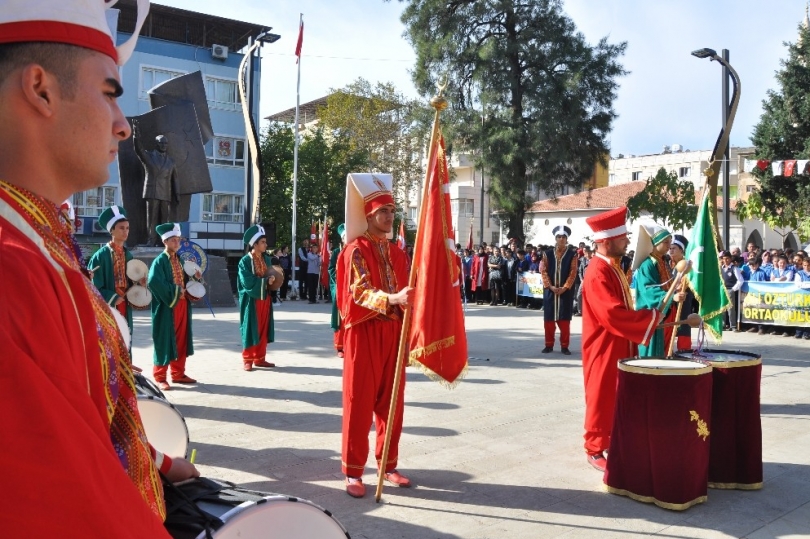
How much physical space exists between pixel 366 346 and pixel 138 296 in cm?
424

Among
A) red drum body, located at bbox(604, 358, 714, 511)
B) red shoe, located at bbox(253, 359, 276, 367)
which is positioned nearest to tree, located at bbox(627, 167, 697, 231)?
red shoe, located at bbox(253, 359, 276, 367)

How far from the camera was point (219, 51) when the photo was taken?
3797 centimetres

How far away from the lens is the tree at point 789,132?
29.3 m

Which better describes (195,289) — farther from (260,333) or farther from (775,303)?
(775,303)

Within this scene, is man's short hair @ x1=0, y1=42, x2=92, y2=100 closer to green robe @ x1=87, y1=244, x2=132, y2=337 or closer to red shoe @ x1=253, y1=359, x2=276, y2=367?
green robe @ x1=87, y1=244, x2=132, y2=337

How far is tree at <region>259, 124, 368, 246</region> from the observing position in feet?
123

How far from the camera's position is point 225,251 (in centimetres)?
3956

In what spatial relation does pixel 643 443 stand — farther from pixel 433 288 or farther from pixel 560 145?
pixel 560 145

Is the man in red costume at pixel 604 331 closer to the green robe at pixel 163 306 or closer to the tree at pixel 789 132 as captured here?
the green robe at pixel 163 306

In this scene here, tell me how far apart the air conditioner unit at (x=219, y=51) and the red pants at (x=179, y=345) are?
31779 millimetres

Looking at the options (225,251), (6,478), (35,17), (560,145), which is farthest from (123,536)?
(225,251)

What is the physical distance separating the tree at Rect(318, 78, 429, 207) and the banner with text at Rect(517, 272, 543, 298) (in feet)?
65.8

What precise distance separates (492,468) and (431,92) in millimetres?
25805

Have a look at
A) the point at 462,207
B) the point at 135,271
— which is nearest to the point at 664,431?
the point at 135,271
